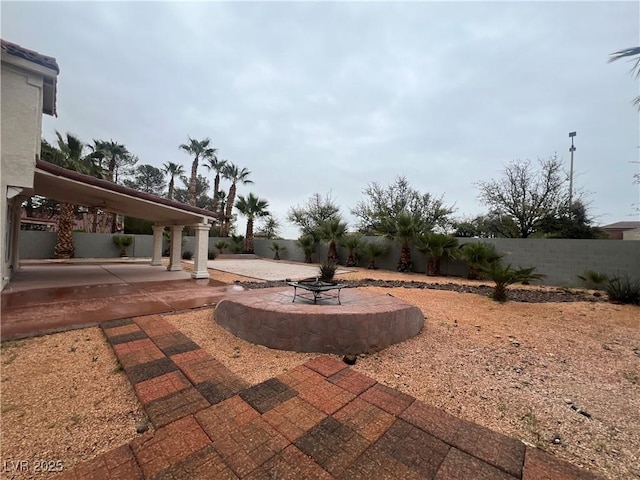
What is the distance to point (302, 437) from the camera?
5.92ft

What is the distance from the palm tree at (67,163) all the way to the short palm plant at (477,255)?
674 inches

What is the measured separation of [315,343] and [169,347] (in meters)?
1.87

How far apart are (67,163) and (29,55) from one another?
28.0ft

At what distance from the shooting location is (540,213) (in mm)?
13562

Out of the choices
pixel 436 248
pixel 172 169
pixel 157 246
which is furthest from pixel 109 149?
pixel 436 248

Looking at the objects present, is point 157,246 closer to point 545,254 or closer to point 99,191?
point 99,191

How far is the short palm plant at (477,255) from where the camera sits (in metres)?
9.52

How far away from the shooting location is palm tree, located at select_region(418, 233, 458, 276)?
1070 cm

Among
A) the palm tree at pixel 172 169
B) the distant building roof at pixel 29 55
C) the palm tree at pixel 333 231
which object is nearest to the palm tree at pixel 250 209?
the palm tree at pixel 172 169

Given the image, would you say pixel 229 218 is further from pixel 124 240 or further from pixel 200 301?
pixel 200 301

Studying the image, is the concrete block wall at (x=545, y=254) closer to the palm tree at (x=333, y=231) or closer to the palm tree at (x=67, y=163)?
the palm tree at (x=67, y=163)

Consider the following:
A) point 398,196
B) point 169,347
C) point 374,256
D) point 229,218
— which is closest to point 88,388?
point 169,347

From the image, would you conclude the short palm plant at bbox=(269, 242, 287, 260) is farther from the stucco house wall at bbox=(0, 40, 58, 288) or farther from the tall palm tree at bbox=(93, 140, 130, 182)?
the stucco house wall at bbox=(0, 40, 58, 288)

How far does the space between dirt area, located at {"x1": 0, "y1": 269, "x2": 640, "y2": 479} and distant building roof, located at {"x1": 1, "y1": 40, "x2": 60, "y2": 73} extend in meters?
5.49
